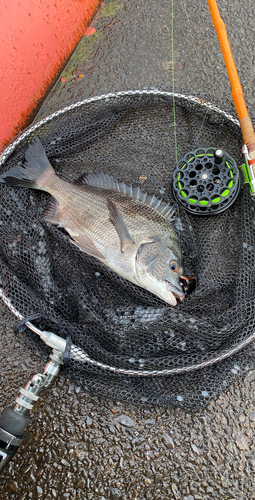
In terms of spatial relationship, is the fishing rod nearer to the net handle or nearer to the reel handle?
the net handle

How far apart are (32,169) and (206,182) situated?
1.24 metres

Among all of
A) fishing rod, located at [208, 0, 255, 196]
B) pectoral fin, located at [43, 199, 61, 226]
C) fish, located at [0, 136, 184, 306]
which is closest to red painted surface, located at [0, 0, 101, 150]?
fish, located at [0, 136, 184, 306]

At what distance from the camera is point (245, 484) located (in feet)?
6.82

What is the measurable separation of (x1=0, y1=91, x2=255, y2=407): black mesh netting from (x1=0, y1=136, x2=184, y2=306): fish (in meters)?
0.09

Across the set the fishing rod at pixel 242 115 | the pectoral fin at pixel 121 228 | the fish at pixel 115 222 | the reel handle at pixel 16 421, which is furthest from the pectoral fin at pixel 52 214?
the fishing rod at pixel 242 115

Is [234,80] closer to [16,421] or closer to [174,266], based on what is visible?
[174,266]

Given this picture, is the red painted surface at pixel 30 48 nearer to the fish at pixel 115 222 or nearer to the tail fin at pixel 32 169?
the tail fin at pixel 32 169

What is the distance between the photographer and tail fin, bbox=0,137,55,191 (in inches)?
96.1

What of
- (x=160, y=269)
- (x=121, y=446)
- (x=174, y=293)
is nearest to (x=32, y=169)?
(x=160, y=269)

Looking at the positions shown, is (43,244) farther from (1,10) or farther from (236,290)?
(1,10)

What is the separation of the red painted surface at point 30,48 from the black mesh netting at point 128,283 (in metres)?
0.40

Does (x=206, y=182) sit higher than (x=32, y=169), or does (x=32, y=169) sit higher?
(x=32, y=169)

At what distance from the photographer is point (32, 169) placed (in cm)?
247

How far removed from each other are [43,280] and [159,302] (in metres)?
0.79
